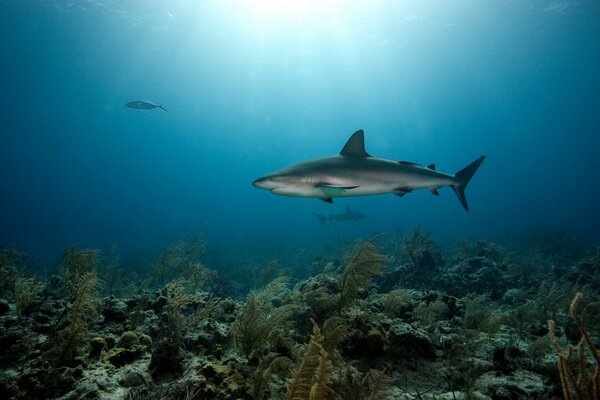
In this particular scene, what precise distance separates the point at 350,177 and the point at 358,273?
2.02 metres

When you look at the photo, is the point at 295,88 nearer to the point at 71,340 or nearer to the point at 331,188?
the point at 331,188

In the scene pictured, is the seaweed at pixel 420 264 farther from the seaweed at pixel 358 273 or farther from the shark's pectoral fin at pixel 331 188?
the shark's pectoral fin at pixel 331 188

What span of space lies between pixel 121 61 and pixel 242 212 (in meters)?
135

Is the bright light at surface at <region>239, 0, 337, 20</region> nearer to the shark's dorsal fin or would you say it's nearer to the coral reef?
the shark's dorsal fin

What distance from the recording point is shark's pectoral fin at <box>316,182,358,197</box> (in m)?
5.94

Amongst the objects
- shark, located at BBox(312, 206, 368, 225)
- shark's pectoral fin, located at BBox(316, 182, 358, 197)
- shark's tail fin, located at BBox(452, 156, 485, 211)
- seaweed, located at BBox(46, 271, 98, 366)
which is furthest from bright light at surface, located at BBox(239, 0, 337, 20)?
seaweed, located at BBox(46, 271, 98, 366)

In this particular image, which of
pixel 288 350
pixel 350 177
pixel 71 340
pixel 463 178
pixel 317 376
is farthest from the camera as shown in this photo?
pixel 463 178

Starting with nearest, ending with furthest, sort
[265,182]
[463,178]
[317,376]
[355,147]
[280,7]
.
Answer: [317,376]
[265,182]
[355,147]
[463,178]
[280,7]

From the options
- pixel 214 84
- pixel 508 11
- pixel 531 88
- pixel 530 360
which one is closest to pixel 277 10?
pixel 508 11

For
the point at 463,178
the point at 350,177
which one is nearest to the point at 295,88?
the point at 463,178

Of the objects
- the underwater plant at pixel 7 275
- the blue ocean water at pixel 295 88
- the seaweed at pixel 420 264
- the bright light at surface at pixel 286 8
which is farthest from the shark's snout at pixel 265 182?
the bright light at surface at pixel 286 8

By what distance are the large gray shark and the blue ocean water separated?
7796 mm

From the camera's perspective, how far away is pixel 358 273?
5.48 m

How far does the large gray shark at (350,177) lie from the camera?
596cm
